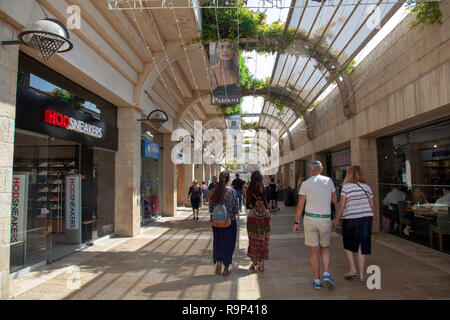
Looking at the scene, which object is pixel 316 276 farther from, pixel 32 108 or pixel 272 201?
pixel 272 201

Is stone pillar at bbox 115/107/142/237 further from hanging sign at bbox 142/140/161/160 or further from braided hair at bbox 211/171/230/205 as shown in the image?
braided hair at bbox 211/171/230/205

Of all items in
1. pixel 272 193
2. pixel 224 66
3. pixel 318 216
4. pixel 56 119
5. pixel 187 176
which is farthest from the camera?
pixel 187 176

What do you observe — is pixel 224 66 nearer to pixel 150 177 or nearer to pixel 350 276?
pixel 150 177

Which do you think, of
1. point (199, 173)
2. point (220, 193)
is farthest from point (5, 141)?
point (199, 173)

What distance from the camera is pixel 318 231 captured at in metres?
3.95

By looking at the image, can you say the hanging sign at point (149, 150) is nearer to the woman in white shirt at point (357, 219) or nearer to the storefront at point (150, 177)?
the storefront at point (150, 177)

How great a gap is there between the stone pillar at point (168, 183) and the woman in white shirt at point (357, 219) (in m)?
9.25

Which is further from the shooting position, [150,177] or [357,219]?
[150,177]

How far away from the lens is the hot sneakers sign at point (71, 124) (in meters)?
5.13

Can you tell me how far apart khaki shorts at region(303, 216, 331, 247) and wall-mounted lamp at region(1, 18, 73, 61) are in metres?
3.91

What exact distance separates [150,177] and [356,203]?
851cm

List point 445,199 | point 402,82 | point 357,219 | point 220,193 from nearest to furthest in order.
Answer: point 357,219
point 220,193
point 445,199
point 402,82

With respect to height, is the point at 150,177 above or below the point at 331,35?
below
